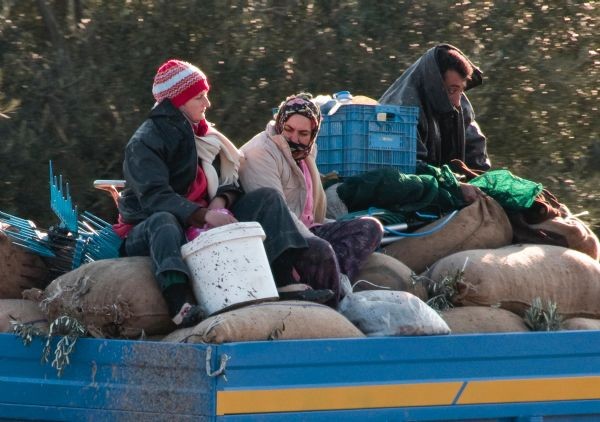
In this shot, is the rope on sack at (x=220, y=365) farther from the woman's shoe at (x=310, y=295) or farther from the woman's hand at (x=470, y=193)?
the woman's hand at (x=470, y=193)

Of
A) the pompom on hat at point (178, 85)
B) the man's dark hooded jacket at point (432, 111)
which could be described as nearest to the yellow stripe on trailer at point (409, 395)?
the pompom on hat at point (178, 85)

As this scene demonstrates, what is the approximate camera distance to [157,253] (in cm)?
372

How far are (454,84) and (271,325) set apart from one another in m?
2.34

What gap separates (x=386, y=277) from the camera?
167 inches

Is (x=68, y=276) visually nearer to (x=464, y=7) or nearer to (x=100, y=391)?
(x=100, y=391)

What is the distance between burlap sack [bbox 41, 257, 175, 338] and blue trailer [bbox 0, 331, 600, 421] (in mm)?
189

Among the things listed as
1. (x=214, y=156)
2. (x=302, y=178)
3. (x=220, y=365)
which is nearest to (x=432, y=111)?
Answer: (x=302, y=178)

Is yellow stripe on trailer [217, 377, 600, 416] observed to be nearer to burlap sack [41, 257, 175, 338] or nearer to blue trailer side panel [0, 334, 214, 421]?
blue trailer side panel [0, 334, 214, 421]

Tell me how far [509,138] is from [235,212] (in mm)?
4008

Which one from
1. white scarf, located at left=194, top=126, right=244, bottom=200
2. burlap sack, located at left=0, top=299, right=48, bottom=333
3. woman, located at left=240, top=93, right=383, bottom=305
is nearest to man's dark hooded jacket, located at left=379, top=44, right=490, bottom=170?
woman, located at left=240, top=93, right=383, bottom=305

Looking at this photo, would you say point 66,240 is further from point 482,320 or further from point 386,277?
point 482,320

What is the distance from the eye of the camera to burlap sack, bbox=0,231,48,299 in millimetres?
4180

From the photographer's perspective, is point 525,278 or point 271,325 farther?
point 525,278

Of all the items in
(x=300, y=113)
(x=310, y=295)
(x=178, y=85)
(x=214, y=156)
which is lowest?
(x=310, y=295)
